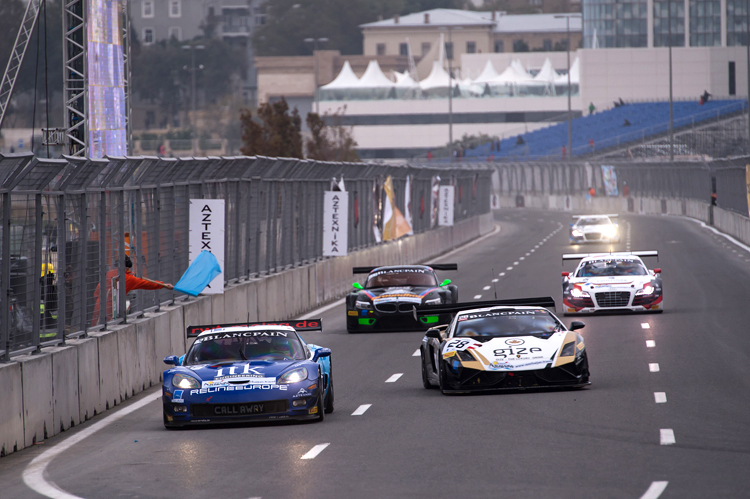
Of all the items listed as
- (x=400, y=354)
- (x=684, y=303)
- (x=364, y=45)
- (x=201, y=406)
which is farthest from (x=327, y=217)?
(x=364, y=45)

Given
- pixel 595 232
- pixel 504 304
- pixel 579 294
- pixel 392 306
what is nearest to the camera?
pixel 504 304

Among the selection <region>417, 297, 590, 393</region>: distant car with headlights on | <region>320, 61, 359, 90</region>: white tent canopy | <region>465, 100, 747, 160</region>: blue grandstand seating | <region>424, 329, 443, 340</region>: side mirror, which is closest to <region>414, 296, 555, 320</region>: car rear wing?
<region>424, 329, 443, 340</region>: side mirror

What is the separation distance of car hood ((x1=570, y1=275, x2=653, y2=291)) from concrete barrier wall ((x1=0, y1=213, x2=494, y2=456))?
6.25m

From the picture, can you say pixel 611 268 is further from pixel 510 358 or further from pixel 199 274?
pixel 510 358

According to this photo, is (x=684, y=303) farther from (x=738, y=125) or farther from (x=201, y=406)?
(x=738, y=125)

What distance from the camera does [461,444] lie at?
11227mm

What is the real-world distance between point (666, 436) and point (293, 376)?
3.82 metres

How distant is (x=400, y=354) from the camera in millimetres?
20016

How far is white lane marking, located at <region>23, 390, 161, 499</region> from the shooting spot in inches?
386

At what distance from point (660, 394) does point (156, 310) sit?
7531 millimetres

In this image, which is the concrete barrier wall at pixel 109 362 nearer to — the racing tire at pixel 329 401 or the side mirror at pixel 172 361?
the side mirror at pixel 172 361

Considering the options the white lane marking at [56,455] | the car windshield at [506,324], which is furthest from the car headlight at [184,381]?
the car windshield at [506,324]

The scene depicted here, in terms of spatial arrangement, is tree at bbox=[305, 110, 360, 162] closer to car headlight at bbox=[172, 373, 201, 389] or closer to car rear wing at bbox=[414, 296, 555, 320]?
car rear wing at bbox=[414, 296, 555, 320]

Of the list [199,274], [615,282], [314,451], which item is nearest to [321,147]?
[615,282]
